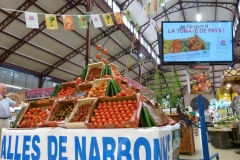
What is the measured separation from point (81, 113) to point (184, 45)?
1.57 metres

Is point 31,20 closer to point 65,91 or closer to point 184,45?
point 65,91

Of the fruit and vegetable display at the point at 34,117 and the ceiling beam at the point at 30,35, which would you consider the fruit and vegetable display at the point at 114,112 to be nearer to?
the fruit and vegetable display at the point at 34,117

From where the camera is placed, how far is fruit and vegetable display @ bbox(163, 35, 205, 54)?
2635mm

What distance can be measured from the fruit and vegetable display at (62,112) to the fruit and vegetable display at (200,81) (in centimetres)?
158

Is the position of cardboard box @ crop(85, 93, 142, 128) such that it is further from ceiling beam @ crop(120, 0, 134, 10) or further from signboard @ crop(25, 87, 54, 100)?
ceiling beam @ crop(120, 0, 134, 10)

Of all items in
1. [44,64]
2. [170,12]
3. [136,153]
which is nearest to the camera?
[136,153]

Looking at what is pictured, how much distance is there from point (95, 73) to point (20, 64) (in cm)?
1009

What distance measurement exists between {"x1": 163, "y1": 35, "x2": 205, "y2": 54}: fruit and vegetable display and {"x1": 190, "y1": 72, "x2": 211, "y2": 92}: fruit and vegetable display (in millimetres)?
341

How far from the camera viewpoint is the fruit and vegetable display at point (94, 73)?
360 cm

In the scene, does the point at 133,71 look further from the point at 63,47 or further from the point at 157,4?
the point at 157,4

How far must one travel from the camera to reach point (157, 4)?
5.34 metres

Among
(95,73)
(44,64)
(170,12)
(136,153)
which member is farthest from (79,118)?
(170,12)

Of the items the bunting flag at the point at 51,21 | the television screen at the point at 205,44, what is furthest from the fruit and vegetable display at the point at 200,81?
the bunting flag at the point at 51,21

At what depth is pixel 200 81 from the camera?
253 cm
